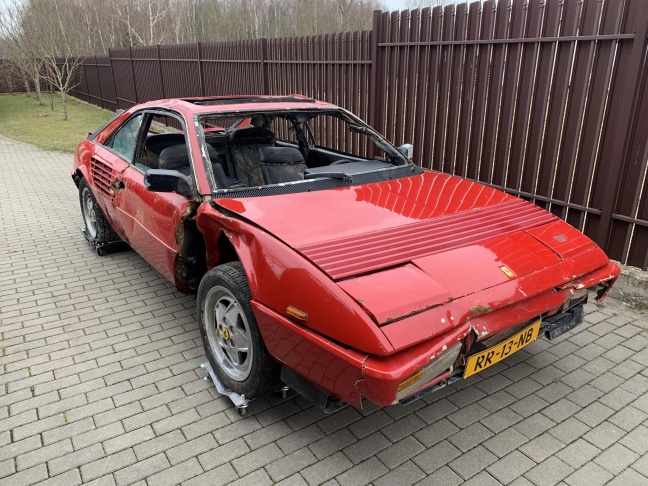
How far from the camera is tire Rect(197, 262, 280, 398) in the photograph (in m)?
2.60

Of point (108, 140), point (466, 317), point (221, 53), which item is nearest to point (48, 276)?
point (108, 140)

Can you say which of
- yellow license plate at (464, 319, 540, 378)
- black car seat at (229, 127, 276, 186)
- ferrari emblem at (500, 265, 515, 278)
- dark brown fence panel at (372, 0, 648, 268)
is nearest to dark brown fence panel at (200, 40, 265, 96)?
dark brown fence panel at (372, 0, 648, 268)

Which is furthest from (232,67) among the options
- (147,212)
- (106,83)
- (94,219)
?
(106,83)

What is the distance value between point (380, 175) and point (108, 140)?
2.86 meters

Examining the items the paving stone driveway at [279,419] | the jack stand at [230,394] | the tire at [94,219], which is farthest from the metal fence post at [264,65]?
the jack stand at [230,394]

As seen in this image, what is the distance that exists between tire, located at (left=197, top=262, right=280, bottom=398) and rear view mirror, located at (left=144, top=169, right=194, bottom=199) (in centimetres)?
62

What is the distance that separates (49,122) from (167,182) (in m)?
17.3

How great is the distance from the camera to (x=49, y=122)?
17375 millimetres

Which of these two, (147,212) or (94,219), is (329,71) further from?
(147,212)

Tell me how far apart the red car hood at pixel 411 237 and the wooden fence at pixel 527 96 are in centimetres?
154

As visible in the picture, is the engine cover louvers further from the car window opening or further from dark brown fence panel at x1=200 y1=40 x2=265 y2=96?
dark brown fence panel at x1=200 y1=40 x2=265 y2=96

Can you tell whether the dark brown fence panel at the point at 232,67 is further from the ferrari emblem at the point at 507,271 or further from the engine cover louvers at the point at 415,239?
the ferrari emblem at the point at 507,271

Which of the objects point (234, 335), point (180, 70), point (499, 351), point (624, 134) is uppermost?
point (180, 70)

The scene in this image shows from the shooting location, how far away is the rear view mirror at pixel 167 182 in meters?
3.09
